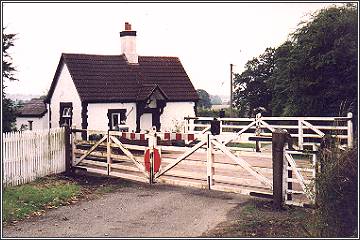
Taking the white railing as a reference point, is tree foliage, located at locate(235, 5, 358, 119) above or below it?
above

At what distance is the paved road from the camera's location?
25.7 ft

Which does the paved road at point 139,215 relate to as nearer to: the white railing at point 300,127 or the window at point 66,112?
the white railing at point 300,127

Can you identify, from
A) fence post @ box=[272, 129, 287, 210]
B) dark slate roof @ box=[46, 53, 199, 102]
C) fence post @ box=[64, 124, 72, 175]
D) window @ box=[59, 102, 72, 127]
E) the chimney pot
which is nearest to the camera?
fence post @ box=[272, 129, 287, 210]

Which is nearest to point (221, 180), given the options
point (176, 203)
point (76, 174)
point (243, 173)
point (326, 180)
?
point (176, 203)

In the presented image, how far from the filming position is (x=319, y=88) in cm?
2017

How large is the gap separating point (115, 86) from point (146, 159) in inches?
536

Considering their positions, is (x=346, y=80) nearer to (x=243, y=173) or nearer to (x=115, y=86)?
(x=243, y=173)

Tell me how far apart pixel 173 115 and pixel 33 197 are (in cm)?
1646

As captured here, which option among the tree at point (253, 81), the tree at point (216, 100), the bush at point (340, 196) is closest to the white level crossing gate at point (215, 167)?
the bush at point (340, 196)

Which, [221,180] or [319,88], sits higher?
[319,88]

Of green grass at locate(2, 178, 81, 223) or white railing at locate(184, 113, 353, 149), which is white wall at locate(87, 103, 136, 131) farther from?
green grass at locate(2, 178, 81, 223)

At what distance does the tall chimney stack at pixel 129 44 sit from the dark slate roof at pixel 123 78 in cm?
32

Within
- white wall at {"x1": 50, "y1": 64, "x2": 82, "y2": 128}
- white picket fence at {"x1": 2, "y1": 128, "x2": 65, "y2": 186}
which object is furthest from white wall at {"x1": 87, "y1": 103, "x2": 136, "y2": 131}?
white picket fence at {"x1": 2, "y1": 128, "x2": 65, "y2": 186}

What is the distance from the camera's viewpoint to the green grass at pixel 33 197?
30.0 feet
